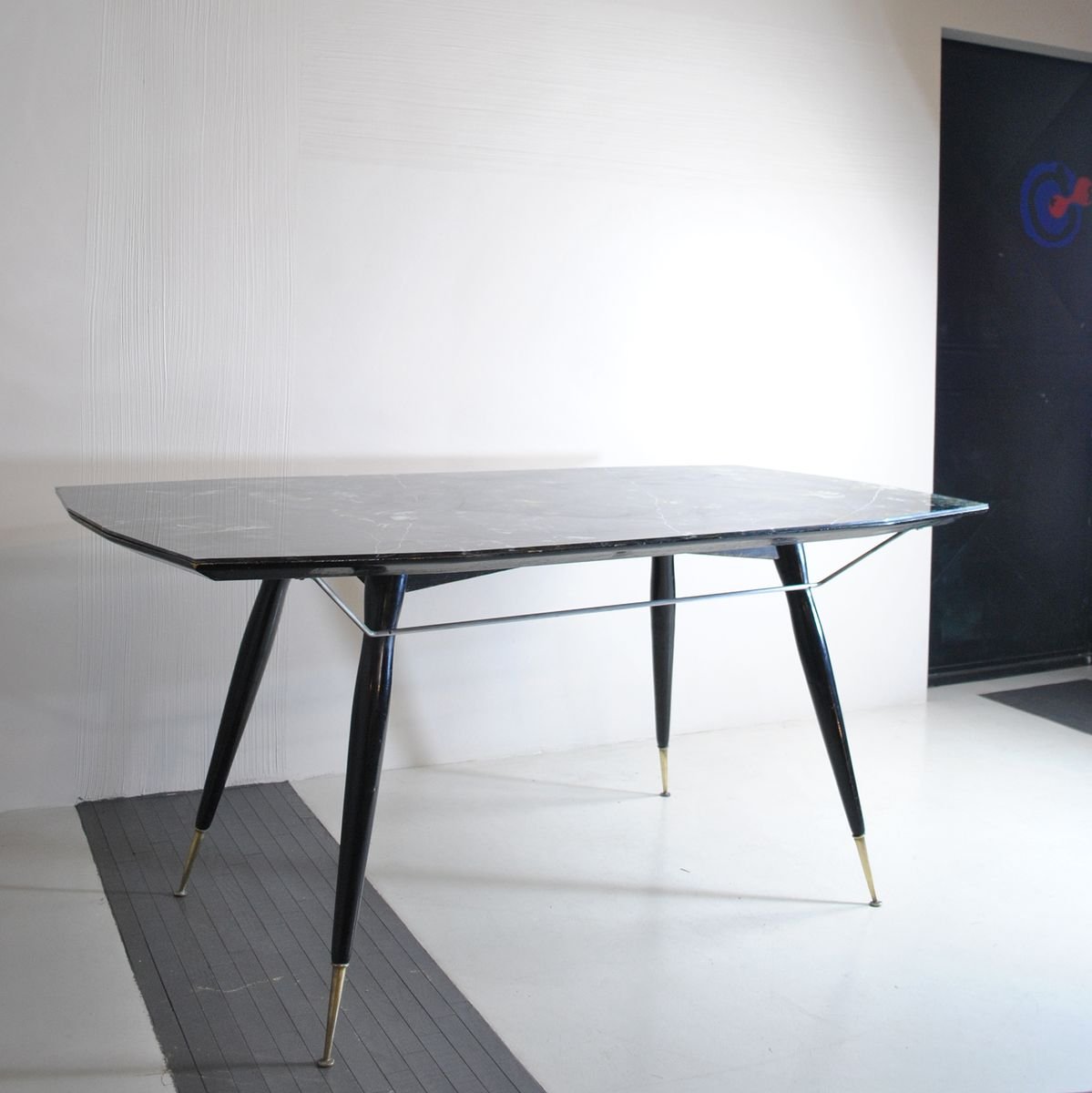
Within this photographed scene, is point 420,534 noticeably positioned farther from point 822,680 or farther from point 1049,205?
point 1049,205

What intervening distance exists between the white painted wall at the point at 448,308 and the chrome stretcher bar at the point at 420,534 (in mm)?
470

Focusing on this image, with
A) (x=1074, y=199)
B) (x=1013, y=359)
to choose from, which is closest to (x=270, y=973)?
(x=1013, y=359)

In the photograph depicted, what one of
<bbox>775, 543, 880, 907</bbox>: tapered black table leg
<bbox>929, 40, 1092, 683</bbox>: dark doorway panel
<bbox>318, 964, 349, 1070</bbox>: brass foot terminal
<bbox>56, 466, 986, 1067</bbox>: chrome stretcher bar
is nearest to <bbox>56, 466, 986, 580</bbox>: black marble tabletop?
<bbox>56, 466, 986, 1067</bbox>: chrome stretcher bar

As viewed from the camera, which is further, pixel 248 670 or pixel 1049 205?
pixel 1049 205

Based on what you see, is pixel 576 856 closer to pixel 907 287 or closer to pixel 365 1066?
pixel 365 1066

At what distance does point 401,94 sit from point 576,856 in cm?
179

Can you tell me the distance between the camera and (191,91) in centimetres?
274

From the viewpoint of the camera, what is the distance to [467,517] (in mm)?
2039

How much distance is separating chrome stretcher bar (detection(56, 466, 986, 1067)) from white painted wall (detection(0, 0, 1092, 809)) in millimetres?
470

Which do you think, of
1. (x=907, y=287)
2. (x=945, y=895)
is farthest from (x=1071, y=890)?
(x=907, y=287)

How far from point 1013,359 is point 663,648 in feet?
6.13

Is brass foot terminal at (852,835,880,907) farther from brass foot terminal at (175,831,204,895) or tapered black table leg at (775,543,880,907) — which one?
brass foot terminal at (175,831,204,895)

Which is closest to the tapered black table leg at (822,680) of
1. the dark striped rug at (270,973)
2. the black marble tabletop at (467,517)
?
the black marble tabletop at (467,517)

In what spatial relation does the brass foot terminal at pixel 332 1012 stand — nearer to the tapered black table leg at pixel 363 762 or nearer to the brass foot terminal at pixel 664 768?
the tapered black table leg at pixel 363 762
